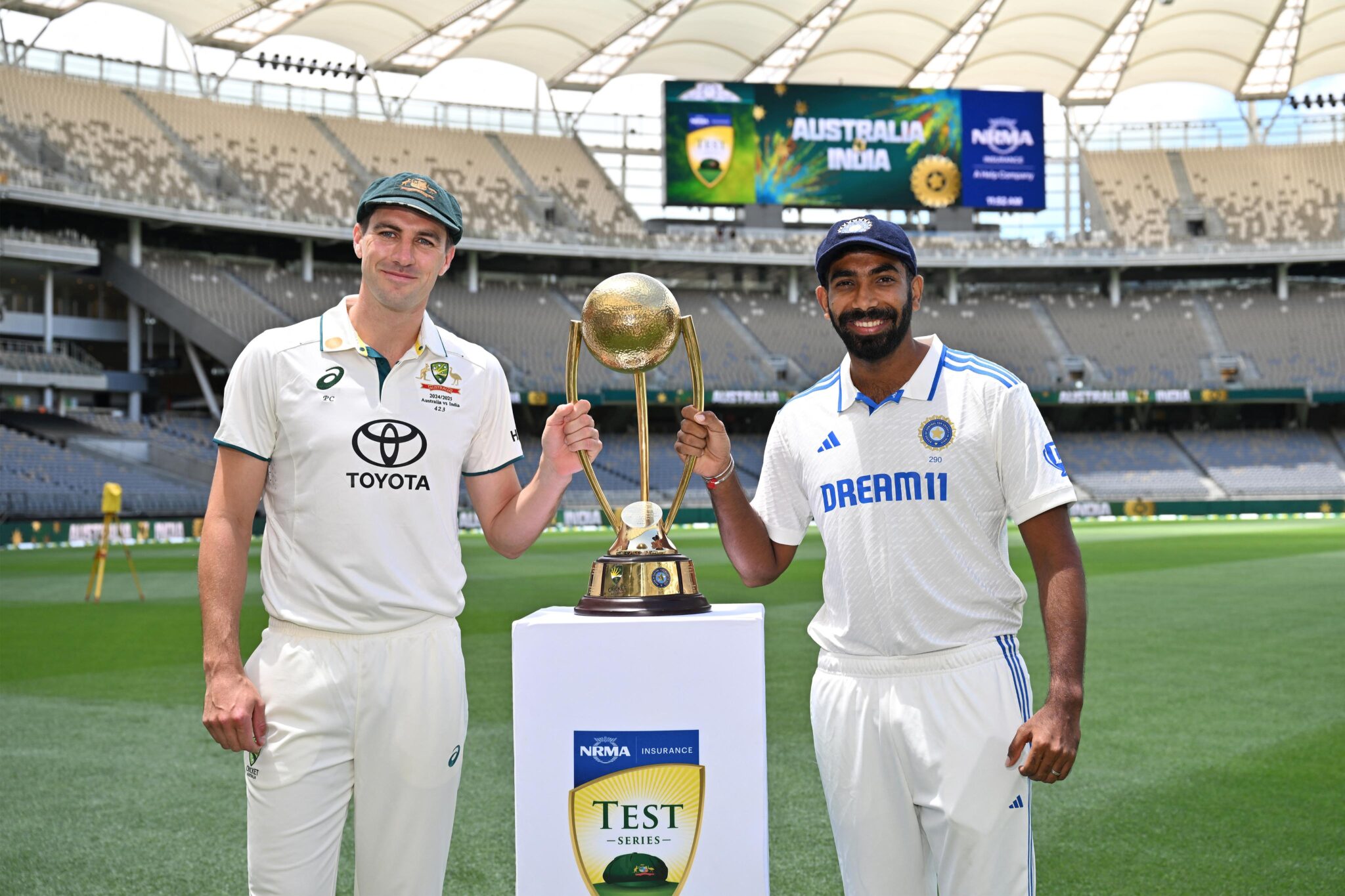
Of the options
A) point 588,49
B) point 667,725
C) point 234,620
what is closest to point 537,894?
point 667,725

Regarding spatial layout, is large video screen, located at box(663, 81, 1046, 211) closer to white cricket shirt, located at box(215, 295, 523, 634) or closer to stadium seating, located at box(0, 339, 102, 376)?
stadium seating, located at box(0, 339, 102, 376)

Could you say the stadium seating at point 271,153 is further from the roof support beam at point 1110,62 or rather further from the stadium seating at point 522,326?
the roof support beam at point 1110,62

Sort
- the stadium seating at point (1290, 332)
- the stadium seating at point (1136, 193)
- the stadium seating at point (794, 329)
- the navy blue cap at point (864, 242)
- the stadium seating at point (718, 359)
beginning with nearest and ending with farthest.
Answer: the navy blue cap at point (864, 242) → the stadium seating at point (718, 359) → the stadium seating at point (1290, 332) → the stadium seating at point (794, 329) → the stadium seating at point (1136, 193)

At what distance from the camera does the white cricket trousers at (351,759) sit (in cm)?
305

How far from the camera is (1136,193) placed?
2264 inches

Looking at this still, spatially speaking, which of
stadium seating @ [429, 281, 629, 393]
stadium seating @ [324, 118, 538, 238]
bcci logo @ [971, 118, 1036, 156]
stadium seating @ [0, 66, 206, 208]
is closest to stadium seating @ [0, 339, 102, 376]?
stadium seating @ [0, 66, 206, 208]

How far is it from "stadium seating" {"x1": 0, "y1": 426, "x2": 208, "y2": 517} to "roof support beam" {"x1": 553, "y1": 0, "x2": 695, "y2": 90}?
870 inches

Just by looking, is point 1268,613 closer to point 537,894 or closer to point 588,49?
point 537,894

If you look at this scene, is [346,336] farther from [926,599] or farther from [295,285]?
[295,285]

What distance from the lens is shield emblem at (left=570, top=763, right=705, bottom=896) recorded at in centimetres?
316

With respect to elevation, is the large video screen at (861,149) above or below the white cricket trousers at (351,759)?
above

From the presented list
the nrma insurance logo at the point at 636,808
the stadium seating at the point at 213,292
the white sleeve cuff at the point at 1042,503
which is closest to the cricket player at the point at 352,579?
the nrma insurance logo at the point at 636,808

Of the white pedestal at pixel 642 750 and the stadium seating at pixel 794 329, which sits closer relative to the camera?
the white pedestal at pixel 642 750

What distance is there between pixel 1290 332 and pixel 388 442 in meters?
56.8
